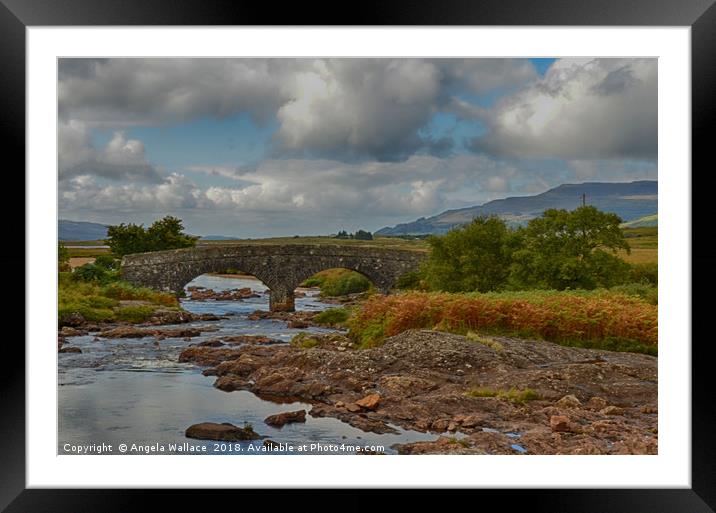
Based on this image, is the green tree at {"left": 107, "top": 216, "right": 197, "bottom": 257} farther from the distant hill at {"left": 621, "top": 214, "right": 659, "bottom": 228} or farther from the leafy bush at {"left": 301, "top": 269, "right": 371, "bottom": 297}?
the distant hill at {"left": 621, "top": 214, "right": 659, "bottom": 228}

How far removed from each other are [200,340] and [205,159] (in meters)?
1.62

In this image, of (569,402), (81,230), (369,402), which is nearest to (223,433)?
(369,402)

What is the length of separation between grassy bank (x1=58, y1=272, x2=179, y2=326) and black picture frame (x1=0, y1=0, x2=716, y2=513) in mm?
1335

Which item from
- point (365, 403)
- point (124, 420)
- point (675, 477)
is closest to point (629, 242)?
point (675, 477)

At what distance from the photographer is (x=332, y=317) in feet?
18.3

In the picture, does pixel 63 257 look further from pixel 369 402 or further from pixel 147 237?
pixel 369 402

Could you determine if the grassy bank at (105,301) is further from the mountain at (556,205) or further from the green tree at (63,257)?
the mountain at (556,205)

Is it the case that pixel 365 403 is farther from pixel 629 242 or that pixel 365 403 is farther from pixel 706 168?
pixel 706 168

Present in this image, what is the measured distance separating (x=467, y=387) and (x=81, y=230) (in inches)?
139

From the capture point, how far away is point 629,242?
16.4ft

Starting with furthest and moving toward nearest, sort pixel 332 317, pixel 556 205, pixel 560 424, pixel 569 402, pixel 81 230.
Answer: pixel 332 317, pixel 556 205, pixel 81 230, pixel 569 402, pixel 560 424

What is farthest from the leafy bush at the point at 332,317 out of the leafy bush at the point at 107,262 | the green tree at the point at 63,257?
the green tree at the point at 63,257

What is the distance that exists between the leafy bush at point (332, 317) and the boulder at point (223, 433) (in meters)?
1.31

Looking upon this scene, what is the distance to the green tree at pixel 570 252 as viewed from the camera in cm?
511
